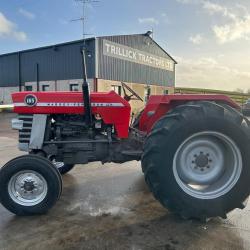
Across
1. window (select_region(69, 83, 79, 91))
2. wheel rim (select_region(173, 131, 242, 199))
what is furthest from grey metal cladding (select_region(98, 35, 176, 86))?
wheel rim (select_region(173, 131, 242, 199))

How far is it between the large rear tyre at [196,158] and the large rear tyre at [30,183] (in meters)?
1.21

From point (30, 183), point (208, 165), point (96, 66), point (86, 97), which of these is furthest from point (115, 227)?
point (96, 66)

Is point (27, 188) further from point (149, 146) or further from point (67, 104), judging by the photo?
point (149, 146)

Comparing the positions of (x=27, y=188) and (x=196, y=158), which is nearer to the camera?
(x=196, y=158)

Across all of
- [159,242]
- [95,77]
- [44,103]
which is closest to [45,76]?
[95,77]

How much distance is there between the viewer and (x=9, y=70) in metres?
26.2

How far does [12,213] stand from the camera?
370 cm

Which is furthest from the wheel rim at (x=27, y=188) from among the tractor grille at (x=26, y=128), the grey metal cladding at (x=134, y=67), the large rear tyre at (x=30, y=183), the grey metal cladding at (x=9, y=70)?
the grey metal cladding at (x=9, y=70)

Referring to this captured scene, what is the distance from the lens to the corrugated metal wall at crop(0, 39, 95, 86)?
68.9 feet

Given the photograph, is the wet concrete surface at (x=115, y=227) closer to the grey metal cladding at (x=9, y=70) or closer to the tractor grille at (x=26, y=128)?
the tractor grille at (x=26, y=128)

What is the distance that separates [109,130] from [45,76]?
2058 cm

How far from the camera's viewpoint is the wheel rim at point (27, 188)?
365 centimetres

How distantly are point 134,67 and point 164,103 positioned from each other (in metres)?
21.0

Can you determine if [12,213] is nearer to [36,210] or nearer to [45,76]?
[36,210]
